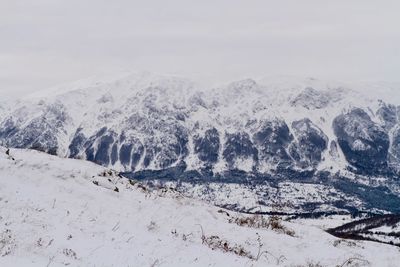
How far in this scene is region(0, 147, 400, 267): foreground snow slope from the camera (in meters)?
16.9

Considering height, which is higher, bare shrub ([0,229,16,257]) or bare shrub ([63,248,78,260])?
bare shrub ([0,229,16,257])

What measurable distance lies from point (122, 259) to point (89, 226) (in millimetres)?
4075

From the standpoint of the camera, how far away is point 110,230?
66.5 ft

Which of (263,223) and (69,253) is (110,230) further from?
(263,223)

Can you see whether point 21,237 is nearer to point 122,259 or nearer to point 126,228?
point 122,259

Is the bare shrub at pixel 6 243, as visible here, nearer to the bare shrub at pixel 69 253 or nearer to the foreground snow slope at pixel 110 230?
the foreground snow slope at pixel 110 230

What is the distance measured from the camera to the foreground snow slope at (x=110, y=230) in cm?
1689

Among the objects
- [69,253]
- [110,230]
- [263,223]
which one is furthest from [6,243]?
[263,223]

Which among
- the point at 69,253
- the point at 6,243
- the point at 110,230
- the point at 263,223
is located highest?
the point at 6,243

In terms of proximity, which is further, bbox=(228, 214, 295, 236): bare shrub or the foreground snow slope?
bbox=(228, 214, 295, 236): bare shrub

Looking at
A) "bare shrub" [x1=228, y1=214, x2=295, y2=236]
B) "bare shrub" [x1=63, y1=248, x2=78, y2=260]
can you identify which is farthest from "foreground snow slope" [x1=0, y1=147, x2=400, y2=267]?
"bare shrub" [x1=228, y1=214, x2=295, y2=236]

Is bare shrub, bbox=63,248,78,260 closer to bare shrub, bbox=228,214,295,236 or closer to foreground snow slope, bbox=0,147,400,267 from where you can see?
foreground snow slope, bbox=0,147,400,267

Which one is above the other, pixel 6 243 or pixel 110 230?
pixel 6 243

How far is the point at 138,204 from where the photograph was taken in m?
25.6
